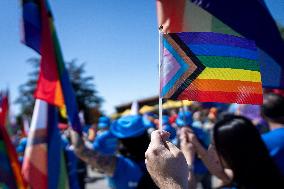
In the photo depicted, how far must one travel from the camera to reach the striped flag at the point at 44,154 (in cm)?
350

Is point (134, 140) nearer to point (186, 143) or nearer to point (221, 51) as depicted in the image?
point (186, 143)

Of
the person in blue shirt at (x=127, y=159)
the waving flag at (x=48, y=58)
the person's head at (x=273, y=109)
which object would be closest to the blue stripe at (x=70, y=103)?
the waving flag at (x=48, y=58)

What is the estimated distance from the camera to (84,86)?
4750 centimetres

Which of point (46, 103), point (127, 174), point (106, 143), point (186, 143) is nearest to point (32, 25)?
point (46, 103)

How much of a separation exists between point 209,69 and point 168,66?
21cm

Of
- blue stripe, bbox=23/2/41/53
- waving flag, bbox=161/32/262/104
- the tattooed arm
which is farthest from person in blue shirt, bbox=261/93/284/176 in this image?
blue stripe, bbox=23/2/41/53

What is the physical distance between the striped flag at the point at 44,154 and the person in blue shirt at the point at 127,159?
39 centimetres

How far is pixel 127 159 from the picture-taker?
127 inches

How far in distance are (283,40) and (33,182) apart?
2.23 metres

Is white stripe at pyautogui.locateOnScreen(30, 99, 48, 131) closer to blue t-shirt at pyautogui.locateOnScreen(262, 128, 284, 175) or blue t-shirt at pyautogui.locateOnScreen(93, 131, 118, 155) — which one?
blue t-shirt at pyautogui.locateOnScreen(262, 128, 284, 175)

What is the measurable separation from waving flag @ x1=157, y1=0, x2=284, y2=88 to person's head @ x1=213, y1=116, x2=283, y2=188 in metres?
0.44

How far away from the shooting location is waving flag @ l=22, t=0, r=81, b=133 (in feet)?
12.1

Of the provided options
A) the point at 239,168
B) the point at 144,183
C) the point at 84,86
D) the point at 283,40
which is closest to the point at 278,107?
the point at 283,40

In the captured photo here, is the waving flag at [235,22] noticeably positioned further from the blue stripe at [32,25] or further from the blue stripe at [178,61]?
the blue stripe at [32,25]
